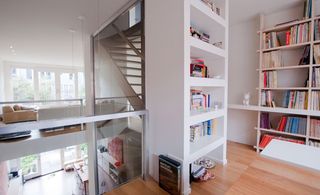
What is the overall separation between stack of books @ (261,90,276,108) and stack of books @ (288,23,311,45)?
29.7 inches

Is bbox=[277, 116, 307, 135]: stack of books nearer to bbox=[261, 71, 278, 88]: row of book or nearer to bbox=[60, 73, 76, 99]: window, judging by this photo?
bbox=[261, 71, 278, 88]: row of book

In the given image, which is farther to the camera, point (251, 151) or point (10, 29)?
point (251, 151)

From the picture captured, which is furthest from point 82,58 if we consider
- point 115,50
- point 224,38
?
point 224,38

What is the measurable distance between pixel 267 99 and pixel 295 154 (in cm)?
189

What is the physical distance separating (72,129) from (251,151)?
8.52ft

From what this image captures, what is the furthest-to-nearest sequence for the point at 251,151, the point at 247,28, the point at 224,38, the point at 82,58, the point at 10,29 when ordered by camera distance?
the point at 247,28 < the point at 251,151 < the point at 224,38 < the point at 82,58 < the point at 10,29

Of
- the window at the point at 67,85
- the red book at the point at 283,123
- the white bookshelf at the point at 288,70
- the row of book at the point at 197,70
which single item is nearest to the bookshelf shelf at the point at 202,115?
the row of book at the point at 197,70

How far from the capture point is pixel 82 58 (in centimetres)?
184

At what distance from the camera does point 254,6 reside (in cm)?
222

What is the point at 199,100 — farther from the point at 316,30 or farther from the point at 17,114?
the point at 17,114

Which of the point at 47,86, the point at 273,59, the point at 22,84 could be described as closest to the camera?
the point at 22,84

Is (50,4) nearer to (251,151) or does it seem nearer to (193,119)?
(193,119)

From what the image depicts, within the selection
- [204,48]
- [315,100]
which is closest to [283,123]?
[315,100]

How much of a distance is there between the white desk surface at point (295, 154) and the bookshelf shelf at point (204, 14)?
1.37 meters
